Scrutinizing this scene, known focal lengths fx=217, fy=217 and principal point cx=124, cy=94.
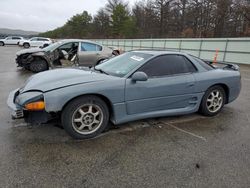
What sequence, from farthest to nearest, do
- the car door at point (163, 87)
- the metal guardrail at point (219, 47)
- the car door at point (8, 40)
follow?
the car door at point (8, 40)
the metal guardrail at point (219, 47)
the car door at point (163, 87)

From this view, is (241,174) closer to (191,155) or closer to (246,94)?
(191,155)

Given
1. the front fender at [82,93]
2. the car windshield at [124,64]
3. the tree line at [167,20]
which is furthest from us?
the tree line at [167,20]

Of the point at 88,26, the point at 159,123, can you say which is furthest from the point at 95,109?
the point at 88,26

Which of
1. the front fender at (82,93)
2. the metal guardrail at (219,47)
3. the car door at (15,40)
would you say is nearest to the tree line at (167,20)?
the metal guardrail at (219,47)

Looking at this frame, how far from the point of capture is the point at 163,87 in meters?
3.62

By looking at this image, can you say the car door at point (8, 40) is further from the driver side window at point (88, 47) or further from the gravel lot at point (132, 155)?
the gravel lot at point (132, 155)

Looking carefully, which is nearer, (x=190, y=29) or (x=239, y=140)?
(x=239, y=140)

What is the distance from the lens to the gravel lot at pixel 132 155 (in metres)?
2.32

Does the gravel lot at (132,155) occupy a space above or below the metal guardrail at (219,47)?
below

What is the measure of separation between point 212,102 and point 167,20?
38652mm

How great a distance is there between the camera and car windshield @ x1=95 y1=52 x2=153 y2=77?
3.61 metres

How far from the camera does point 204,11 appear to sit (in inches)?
1268

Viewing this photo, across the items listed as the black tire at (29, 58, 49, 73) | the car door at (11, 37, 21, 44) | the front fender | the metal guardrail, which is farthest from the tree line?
the front fender

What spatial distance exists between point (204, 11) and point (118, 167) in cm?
3456
